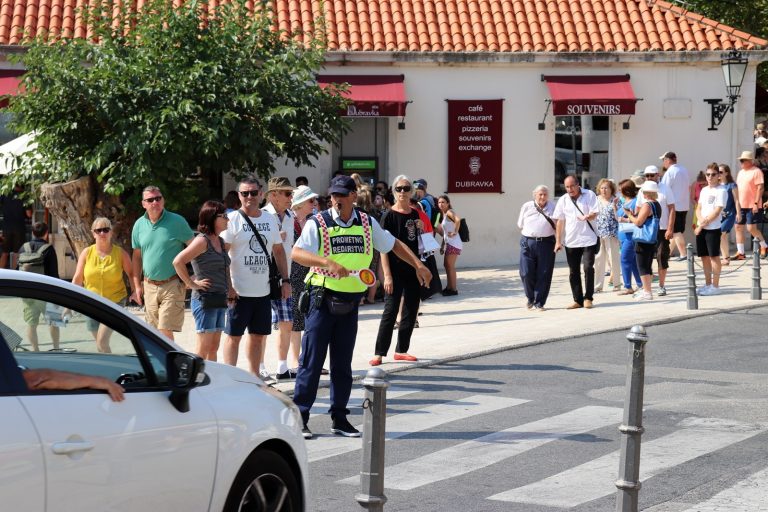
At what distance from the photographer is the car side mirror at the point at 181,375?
17.6 feet

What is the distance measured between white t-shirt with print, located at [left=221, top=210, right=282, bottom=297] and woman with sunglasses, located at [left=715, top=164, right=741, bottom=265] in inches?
395

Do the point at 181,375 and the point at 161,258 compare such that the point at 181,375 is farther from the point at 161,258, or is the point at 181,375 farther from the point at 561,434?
the point at 161,258

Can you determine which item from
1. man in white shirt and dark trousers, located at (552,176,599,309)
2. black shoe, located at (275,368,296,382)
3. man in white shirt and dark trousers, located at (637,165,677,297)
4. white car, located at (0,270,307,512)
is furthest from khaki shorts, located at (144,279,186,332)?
man in white shirt and dark trousers, located at (637,165,677,297)

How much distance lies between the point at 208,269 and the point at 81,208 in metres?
7.68

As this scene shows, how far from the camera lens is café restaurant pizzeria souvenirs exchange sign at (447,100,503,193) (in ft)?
76.1

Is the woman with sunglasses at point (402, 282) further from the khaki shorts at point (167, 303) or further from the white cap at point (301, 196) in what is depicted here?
the khaki shorts at point (167, 303)

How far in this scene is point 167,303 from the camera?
37.5 feet

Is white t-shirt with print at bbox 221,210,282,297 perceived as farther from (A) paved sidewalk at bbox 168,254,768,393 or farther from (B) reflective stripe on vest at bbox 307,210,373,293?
(B) reflective stripe on vest at bbox 307,210,373,293

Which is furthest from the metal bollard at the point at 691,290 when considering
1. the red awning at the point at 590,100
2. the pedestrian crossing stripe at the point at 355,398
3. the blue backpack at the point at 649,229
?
the red awning at the point at 590,100

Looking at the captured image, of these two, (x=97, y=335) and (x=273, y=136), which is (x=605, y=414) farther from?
(x=273, y=136)

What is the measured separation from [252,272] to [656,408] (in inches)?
140

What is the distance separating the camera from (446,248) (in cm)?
1925

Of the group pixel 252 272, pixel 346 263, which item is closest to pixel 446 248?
pixel 252 272

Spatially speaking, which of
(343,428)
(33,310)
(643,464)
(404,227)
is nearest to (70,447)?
(33,310)
